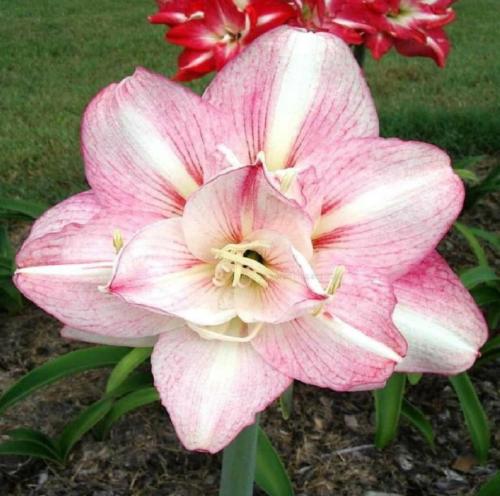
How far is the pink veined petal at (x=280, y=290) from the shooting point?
29.4 inches

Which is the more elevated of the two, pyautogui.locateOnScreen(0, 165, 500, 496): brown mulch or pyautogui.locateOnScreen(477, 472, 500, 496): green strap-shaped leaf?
pyautogui.locateOnScreen(477, 472, 500, 496): green strap-shaped leaf

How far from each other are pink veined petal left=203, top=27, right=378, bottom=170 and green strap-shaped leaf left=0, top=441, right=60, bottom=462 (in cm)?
134

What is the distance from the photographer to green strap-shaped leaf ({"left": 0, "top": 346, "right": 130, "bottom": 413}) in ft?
6.26

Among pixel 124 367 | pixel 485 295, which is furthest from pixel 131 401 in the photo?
pixel 485 295

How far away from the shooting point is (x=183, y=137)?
0.82 meters

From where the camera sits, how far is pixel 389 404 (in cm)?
197

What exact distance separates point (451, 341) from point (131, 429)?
1555 millimetres

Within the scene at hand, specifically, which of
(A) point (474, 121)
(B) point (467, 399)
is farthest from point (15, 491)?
(A) point (474, 121)

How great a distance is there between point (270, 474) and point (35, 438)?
0.59 metres

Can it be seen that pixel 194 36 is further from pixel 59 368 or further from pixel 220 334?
pixel 220 334

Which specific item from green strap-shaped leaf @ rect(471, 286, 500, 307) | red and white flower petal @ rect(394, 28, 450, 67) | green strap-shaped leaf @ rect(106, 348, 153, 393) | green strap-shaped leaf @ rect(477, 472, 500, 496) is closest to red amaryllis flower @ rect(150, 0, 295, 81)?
red and white flower petal @ rect(394, 28, 450, 67)

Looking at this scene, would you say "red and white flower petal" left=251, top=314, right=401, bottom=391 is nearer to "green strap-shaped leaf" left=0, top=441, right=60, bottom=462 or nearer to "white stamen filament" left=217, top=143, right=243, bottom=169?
"white stamen filament" left=217, top=143, right=243, bottom=169

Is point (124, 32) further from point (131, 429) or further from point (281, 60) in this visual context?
point (281, 60)

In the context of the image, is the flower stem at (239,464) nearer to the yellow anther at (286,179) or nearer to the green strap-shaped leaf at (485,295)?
the yellow anther at (286,179)
